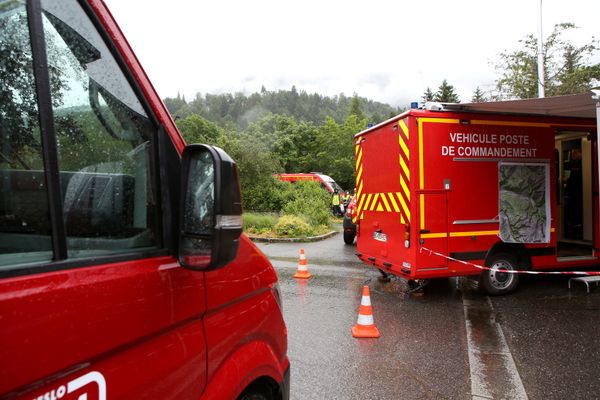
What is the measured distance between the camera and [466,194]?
6582mm

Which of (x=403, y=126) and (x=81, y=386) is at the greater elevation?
(x=403, y=126)

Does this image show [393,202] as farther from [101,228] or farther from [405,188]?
[101,228]

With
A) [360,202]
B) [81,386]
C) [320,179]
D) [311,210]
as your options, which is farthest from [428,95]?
[81,386]

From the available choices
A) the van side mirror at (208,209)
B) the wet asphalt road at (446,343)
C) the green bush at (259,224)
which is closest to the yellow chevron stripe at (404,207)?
the wet asphalt road at (446,343)

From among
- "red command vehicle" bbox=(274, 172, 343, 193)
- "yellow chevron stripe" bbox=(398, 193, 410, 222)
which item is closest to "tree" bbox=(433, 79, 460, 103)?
"red command vehicle" bbox=(274, 172, 343, 193)

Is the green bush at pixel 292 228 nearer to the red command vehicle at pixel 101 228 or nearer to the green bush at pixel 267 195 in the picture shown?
the green bush at pixel 267 195

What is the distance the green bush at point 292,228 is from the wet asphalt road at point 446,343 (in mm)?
6872

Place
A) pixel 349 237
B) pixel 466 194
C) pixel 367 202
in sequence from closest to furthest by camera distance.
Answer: pixel 466 194, pixel 367 202, pixel 349 237

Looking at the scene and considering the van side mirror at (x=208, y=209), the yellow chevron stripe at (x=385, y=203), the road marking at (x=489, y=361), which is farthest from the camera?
the yellow chevron stripe at (x=385, y=203)

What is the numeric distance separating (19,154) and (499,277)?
7108 mm

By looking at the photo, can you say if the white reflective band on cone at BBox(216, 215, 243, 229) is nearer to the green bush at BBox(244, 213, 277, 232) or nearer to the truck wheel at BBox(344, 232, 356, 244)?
the truck wheel at BBox(344, 232, 356, 244)

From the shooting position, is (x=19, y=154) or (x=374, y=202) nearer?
(x=19, y=154)

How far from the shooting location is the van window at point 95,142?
52.6 inches

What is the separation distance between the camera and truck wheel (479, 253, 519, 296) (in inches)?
269
